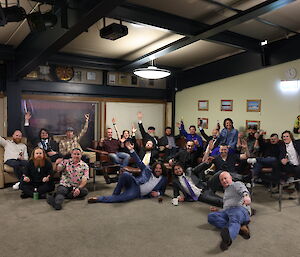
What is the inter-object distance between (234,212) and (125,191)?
1799mm

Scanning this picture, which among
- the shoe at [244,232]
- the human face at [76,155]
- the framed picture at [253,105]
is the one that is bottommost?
the shoe at [244,232]

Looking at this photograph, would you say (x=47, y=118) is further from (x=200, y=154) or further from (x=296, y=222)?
(x=296, y=222)

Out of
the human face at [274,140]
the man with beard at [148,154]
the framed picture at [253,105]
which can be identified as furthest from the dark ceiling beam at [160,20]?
the man with beard at [148,154]

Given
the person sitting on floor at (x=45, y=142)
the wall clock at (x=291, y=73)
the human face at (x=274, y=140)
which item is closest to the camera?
the human face at (x=274, y=140)

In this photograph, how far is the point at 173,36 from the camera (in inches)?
189

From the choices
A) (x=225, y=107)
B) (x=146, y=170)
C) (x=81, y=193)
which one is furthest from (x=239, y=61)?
(x=81, y=193)

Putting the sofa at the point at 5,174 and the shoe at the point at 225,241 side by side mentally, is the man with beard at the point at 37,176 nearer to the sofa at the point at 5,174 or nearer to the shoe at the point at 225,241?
the sofa at the point at 5,174

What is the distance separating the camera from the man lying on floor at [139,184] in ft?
14.0

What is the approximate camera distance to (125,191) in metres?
4.38

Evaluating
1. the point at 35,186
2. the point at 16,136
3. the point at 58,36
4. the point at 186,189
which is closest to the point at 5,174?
the point at 16,136

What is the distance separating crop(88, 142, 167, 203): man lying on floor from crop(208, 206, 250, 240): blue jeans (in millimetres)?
1349

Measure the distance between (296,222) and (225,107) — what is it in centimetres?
351

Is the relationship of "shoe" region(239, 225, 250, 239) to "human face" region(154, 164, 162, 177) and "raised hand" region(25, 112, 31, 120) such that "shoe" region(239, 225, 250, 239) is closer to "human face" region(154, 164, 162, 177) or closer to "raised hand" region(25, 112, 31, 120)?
"human face" region(154, 164, 162, 177)

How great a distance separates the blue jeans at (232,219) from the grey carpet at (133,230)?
0.11 metres
